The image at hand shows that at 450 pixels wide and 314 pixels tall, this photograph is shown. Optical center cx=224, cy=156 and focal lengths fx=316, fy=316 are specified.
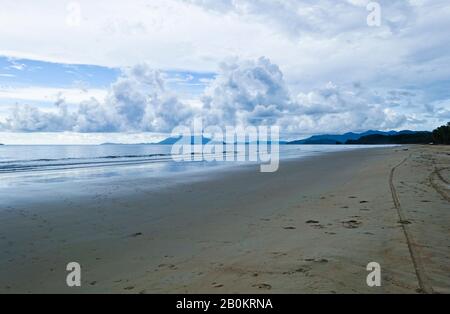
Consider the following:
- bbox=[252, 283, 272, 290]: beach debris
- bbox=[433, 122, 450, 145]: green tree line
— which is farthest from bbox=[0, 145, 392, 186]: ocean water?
bbox=[433, 122, 450, 145]: green tree line

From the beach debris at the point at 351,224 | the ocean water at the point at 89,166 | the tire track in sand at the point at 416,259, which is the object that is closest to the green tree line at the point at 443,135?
the ocean water at the point at 89,166

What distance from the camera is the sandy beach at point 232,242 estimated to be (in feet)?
17.1

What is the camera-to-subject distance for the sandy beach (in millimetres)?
5211

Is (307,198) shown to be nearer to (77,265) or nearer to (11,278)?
(77,265)

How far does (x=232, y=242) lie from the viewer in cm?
776

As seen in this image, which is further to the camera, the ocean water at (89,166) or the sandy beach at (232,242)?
the ocean water at (89,166)

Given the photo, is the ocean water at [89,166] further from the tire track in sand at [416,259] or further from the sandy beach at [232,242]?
the tire track in sand at [416,259]

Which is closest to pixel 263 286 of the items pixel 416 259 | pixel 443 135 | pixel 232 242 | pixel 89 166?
pixel 232 242

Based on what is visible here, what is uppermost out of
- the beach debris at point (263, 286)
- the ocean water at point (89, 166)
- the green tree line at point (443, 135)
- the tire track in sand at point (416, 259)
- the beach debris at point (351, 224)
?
the green tree line at point (443, 135)

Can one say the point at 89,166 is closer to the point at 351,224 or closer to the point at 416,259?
the point at 351,224

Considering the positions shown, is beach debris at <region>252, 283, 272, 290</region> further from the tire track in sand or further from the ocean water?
the ocean water

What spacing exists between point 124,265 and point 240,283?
111 inches

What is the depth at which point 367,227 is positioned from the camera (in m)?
8.23
